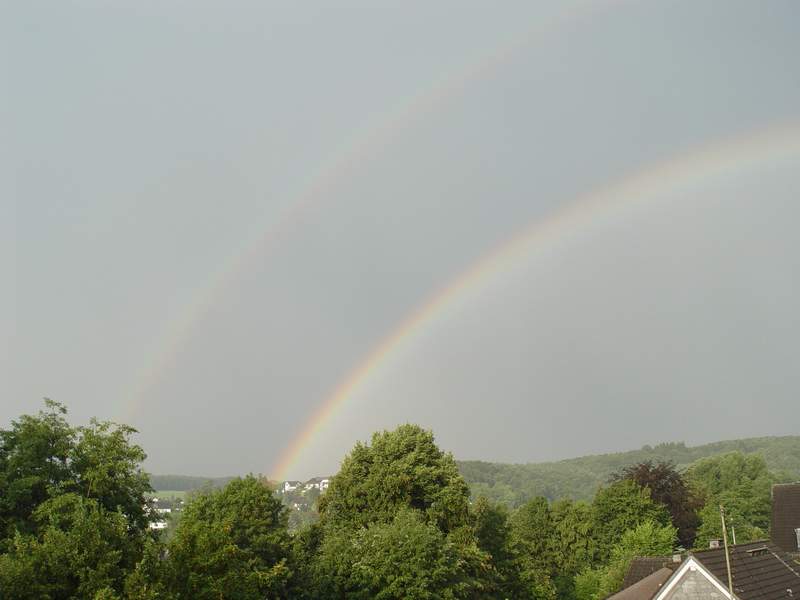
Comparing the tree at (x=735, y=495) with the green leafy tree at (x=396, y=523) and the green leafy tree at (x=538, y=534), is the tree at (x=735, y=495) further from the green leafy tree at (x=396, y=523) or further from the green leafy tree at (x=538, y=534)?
the green leafy tree at (x=396, y=523)

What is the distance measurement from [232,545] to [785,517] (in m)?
55.8

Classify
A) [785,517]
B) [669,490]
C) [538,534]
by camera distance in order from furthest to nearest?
[538,534] → [669,490] → [785,517]

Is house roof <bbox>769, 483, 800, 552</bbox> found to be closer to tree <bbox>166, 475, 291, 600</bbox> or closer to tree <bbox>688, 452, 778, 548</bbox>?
tree <bbox>688, 452, 778, 548</bbox>

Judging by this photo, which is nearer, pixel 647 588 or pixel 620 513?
pixel 647 588

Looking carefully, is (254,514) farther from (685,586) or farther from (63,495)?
(685,586)

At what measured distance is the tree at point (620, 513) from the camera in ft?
236

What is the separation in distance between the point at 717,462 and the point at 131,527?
126 metres

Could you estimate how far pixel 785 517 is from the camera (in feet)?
200

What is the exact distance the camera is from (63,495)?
25281mm

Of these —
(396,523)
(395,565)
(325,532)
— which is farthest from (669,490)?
(395,565)

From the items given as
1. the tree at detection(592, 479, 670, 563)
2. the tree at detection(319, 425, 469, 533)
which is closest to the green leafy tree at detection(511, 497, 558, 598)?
the tree at detection(592, 479, 670, 563)

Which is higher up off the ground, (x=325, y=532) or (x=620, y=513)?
(x=620, y=513)

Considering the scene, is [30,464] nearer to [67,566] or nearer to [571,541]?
[67,566]

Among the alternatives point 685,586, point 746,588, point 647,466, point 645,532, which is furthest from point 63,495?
point 647,466
